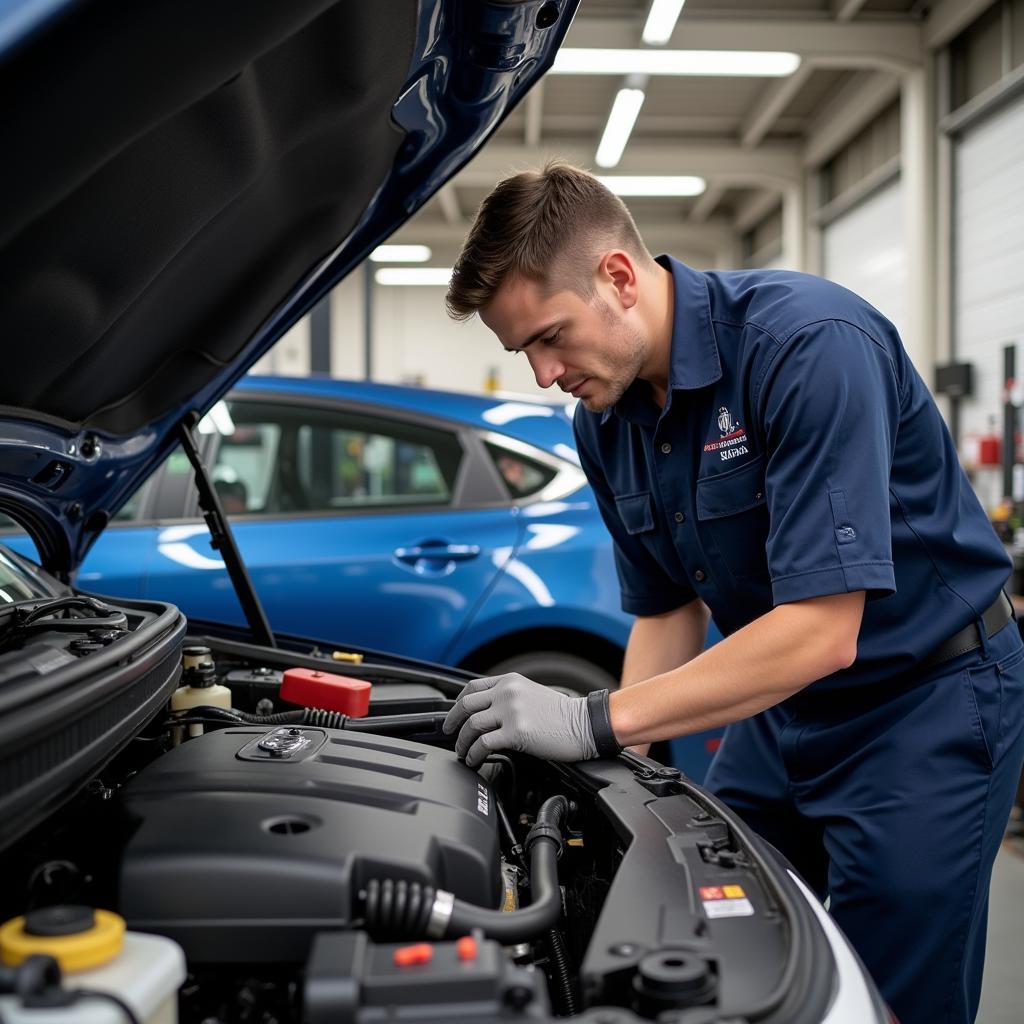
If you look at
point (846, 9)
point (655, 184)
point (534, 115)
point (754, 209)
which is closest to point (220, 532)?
point (846, 9)

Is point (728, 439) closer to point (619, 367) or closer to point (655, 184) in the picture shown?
point (619, 367)

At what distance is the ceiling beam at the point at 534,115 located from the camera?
897 centimetres

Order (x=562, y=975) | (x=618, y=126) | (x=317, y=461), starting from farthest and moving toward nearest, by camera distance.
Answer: (x=618, y=126), (x=317, y=461), (x=562, y=975)

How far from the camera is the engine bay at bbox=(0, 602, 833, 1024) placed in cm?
78

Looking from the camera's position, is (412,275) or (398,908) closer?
(398,908)

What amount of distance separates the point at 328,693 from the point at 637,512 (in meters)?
0.57

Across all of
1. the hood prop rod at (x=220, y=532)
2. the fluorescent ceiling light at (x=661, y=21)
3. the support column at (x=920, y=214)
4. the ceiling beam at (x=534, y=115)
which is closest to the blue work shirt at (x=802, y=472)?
the hood prop rod at (x=220, y=532)

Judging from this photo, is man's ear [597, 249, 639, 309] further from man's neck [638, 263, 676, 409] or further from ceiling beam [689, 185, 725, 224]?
ceiling beam [689, 185, 725, 224]

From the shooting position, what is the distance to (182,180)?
120cm

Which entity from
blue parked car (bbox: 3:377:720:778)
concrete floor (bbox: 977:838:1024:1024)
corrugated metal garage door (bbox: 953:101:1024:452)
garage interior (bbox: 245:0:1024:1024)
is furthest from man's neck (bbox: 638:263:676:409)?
corrugated metal garage door (bbox: 953:101:1024:452)

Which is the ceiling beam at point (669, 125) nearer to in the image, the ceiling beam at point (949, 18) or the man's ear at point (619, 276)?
the ceiling beam at point (949, 18)

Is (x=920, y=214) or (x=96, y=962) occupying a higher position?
(x=920, y=214)

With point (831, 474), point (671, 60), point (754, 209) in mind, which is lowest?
point (831, 474)

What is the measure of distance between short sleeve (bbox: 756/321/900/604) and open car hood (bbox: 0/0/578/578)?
1.74ft
